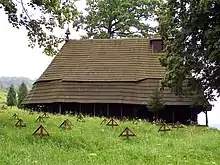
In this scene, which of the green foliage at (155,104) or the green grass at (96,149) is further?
the green foliage at (155,104)

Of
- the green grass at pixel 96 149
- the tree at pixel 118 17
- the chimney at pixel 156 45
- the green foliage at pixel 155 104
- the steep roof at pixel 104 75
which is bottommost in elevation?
the green grass at pixel 96 149

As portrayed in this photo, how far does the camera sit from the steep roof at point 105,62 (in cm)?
3366

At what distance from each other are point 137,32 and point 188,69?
24348mm

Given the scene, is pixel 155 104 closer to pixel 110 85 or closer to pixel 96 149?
pixel 110 85

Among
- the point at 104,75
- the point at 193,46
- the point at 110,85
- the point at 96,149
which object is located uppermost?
the point at 193,46

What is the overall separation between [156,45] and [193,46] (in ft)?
37.5

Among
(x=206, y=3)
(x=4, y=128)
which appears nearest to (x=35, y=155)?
(x=4, y=128)

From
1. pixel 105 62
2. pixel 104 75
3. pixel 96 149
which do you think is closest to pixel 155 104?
pixel 104 75

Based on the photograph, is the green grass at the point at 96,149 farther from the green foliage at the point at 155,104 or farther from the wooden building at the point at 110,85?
the wooden building at the point at 110,85

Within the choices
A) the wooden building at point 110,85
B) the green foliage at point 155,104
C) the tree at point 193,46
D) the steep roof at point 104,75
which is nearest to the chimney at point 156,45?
the wooden building at point 110,85

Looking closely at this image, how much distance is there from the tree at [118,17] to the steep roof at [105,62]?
401 inches

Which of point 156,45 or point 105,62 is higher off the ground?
point 156,45

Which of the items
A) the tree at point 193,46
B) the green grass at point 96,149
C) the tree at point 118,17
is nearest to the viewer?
the green grass at point 96,149

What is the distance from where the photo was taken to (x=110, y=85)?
32.9m
